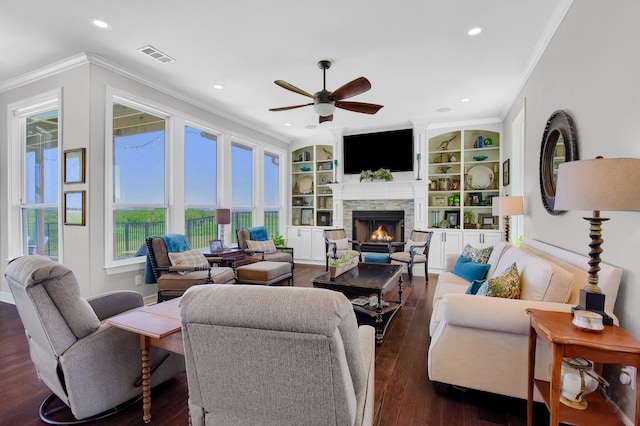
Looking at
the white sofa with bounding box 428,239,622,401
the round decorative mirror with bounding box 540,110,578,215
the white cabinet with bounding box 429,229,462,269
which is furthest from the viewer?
the white cabinet with bounding box 429,229,462,269

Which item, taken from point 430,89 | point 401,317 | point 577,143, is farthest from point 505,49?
point 401,317

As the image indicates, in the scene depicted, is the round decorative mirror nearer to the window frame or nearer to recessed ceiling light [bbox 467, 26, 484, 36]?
recessed ceiling light [bbox 467, 26, 484, 36]

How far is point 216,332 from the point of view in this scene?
3.34ft

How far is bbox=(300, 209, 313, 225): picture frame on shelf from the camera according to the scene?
777 cm

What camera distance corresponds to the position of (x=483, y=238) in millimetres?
5801

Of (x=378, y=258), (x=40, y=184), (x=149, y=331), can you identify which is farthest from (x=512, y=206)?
(x=40, y=184)

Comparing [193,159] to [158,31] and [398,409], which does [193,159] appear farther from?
[398,409]

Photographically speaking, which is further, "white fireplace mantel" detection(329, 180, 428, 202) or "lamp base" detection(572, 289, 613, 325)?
"white fireplace mantel" detection(329, 180, 428, 202)

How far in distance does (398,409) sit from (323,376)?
1335mm

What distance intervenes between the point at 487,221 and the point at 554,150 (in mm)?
3486

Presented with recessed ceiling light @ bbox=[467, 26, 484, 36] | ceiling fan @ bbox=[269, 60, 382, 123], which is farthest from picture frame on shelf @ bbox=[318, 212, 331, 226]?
recessed ceiling light @ bbox=[467, 26, 484, 36]

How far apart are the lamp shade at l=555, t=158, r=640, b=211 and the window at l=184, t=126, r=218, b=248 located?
15.6ft

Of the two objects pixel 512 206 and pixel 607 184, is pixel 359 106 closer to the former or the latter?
pixel 512 206

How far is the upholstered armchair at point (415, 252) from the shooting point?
5.30 metres
